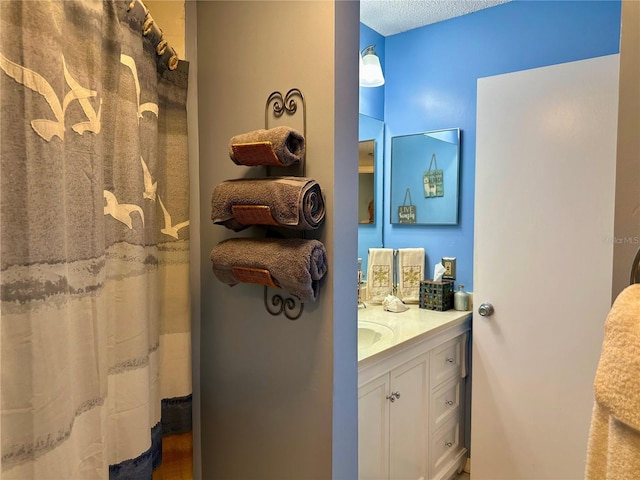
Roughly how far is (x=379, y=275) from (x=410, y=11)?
4.94ft

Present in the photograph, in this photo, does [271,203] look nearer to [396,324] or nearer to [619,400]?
[619,400]

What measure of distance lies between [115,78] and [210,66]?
41cm

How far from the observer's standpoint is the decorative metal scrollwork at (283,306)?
1.12 metres

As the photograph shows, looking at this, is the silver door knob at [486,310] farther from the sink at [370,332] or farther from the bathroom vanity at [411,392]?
the sink at [370,332]

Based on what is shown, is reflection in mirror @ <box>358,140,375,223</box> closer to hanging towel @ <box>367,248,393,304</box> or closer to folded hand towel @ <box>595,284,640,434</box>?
hanging towel @ <box>367,248,393,304</box>

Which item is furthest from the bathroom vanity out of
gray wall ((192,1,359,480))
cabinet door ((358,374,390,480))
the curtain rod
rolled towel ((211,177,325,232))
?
the curtain rod

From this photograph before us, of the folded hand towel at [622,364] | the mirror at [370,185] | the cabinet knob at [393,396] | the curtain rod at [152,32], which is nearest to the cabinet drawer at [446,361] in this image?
the cabinet knob at [393,396]

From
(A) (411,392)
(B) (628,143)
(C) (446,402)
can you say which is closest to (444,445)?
(C) (446,402)

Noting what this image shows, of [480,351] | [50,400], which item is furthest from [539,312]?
[50,400]

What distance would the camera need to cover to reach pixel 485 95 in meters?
1.93

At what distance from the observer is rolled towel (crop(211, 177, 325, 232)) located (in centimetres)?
96

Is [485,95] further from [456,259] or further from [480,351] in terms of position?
[480,351]

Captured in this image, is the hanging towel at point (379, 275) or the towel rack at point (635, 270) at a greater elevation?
the towel rack at point (635, 270)

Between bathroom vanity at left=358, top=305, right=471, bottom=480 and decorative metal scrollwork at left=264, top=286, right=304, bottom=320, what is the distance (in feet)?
1.42
